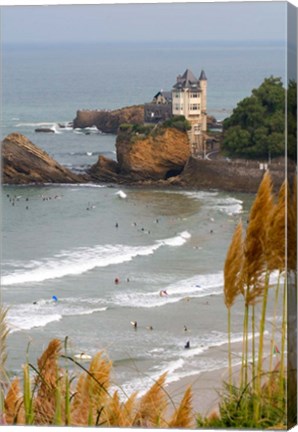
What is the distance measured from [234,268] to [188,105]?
4.27 ft

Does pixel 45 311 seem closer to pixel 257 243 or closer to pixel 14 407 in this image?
pixel 14 407

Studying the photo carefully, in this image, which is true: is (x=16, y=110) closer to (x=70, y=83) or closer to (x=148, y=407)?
(x=70, y=83)

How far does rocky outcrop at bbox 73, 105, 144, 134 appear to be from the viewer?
28.8 ft

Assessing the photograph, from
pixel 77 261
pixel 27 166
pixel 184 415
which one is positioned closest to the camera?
pixel 184 415

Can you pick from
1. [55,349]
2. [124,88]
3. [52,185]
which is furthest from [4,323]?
[124,88]

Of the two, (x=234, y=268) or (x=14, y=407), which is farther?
(x=14, y=407)

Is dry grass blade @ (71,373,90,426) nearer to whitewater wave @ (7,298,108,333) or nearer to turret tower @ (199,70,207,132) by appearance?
whitewater wave @ (7,298,108,333)

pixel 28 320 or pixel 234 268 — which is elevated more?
pixel 234 268

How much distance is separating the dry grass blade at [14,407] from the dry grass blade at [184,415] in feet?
3.09

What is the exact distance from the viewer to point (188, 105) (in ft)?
29.2

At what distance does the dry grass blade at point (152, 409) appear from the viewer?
812 centimetres

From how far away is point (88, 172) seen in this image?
907cm

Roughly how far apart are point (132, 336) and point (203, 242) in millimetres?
738

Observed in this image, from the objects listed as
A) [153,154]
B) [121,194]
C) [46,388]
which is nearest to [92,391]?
[46,388]
